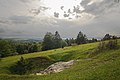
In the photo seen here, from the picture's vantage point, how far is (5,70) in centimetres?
8206

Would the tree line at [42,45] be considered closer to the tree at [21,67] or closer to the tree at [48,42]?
the tree at [48,42]

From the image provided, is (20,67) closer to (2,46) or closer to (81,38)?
(2,46)

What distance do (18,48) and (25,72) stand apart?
2882 inches

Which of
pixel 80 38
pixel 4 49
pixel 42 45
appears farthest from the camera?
pixel 80 38

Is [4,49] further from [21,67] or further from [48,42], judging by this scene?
[21,67]

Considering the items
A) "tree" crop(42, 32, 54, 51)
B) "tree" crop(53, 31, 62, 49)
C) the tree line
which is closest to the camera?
the tree line

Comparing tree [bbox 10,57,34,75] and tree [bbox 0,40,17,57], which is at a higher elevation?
tree [bbox 0,40,17,57]

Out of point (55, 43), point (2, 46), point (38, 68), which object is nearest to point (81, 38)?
point (55, 43)

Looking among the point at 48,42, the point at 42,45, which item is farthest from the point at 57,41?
the point at 42,45

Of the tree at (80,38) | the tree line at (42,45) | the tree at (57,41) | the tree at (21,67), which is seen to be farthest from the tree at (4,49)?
the tree at (80,38)

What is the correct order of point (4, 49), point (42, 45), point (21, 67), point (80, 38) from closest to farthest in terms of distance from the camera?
point (21, 67), point (4, 49), point (42, 45), point (80, 38)

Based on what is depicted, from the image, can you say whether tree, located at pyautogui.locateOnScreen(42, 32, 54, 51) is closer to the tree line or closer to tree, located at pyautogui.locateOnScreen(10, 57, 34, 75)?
the tree line

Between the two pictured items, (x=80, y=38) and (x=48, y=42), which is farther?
(x=80, y=38)

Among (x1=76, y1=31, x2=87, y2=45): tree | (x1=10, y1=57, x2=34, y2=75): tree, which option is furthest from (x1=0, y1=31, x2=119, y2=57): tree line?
(x1=10, y1=57, x2=34, y2=75): tree
